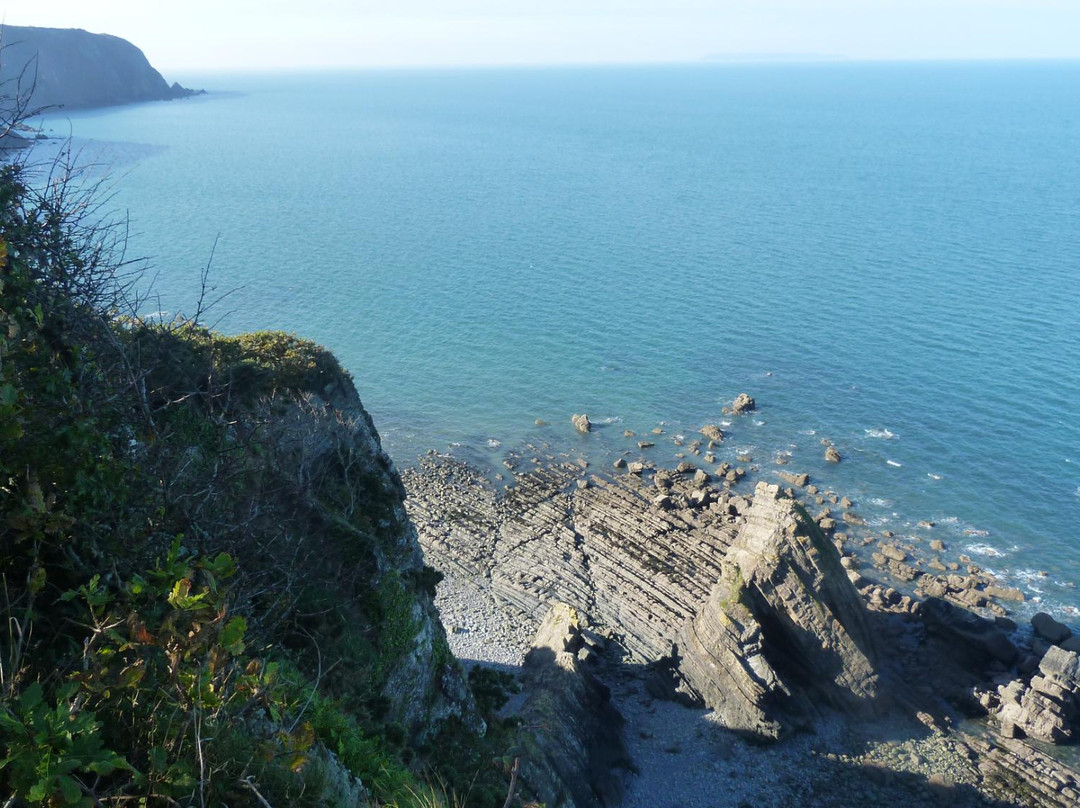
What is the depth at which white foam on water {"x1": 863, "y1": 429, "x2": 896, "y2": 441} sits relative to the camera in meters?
53.8

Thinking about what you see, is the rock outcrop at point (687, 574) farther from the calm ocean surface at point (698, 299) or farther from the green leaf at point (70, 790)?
the green leaf at point (70, 790)

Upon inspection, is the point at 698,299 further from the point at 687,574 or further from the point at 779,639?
the point at 779,639

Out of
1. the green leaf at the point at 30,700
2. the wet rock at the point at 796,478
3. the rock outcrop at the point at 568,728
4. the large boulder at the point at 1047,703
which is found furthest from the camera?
the wet rock at the point at 796,478

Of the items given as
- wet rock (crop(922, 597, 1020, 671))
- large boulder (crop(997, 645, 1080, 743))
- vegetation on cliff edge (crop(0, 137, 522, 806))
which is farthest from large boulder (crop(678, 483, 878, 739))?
vegetation on cliff edge (crop(0, 137, 522, 806))

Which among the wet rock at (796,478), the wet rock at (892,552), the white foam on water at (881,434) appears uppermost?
the white foam on water at (881,434)

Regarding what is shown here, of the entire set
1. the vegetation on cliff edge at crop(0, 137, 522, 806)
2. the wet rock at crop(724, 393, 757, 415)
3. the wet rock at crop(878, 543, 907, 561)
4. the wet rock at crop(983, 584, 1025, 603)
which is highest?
the vegetation on cliff edge at crop(0, 137, 522, 806)

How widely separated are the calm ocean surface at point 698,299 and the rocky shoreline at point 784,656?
326 inches

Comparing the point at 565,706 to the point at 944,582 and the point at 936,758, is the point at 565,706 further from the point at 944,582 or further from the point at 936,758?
the point at 944,582

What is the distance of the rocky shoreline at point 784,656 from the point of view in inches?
1110

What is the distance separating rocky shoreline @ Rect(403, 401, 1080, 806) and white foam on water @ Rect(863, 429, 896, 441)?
1289 centimetres

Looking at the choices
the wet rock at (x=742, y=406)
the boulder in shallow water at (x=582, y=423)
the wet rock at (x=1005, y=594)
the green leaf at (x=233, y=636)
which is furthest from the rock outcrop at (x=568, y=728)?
the wet rock at (x=742, y=406)

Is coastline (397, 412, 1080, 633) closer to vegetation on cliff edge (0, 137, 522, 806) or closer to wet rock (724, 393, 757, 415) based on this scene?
wet rock (724, 393, 757, 415)

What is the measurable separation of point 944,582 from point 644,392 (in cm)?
2678

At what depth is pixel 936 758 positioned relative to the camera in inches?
1133
